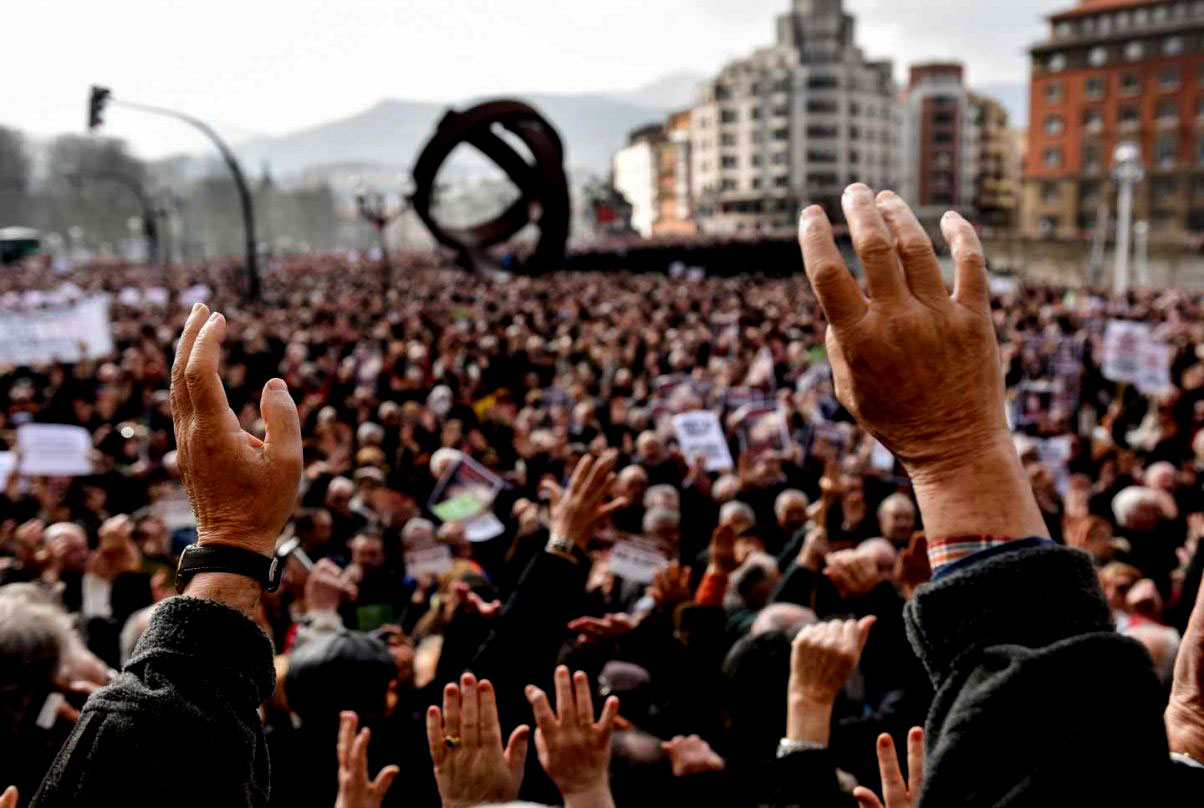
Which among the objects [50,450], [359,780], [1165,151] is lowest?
[50,450]

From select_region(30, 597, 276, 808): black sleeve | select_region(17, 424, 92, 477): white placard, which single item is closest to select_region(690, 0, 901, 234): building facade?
select_region(17, 424, 92, 477): white placard

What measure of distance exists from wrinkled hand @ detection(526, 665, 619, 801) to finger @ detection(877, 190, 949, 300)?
3.89ft

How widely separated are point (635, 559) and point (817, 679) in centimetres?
233

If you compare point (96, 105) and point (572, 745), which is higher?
point (96, 105)

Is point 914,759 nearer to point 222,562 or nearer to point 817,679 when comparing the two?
point 817,679

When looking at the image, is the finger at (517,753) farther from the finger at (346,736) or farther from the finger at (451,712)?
the finger at (346,736)

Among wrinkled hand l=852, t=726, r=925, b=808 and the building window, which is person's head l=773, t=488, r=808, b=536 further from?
the building window

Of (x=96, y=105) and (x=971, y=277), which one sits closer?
(x=971, y=277)

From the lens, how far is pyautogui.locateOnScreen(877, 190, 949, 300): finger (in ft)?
4.45

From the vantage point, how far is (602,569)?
560 centimetres

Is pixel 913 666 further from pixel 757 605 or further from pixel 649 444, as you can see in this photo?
pixel 649 444

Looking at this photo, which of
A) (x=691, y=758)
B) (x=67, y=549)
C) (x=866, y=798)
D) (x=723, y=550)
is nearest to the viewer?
(x=866, y=798)

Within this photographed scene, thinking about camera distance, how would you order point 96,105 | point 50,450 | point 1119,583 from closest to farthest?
point 1119,583 < point 50,450 < point 96,105

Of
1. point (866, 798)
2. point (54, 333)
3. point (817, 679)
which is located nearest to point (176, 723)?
point (866, 798)
